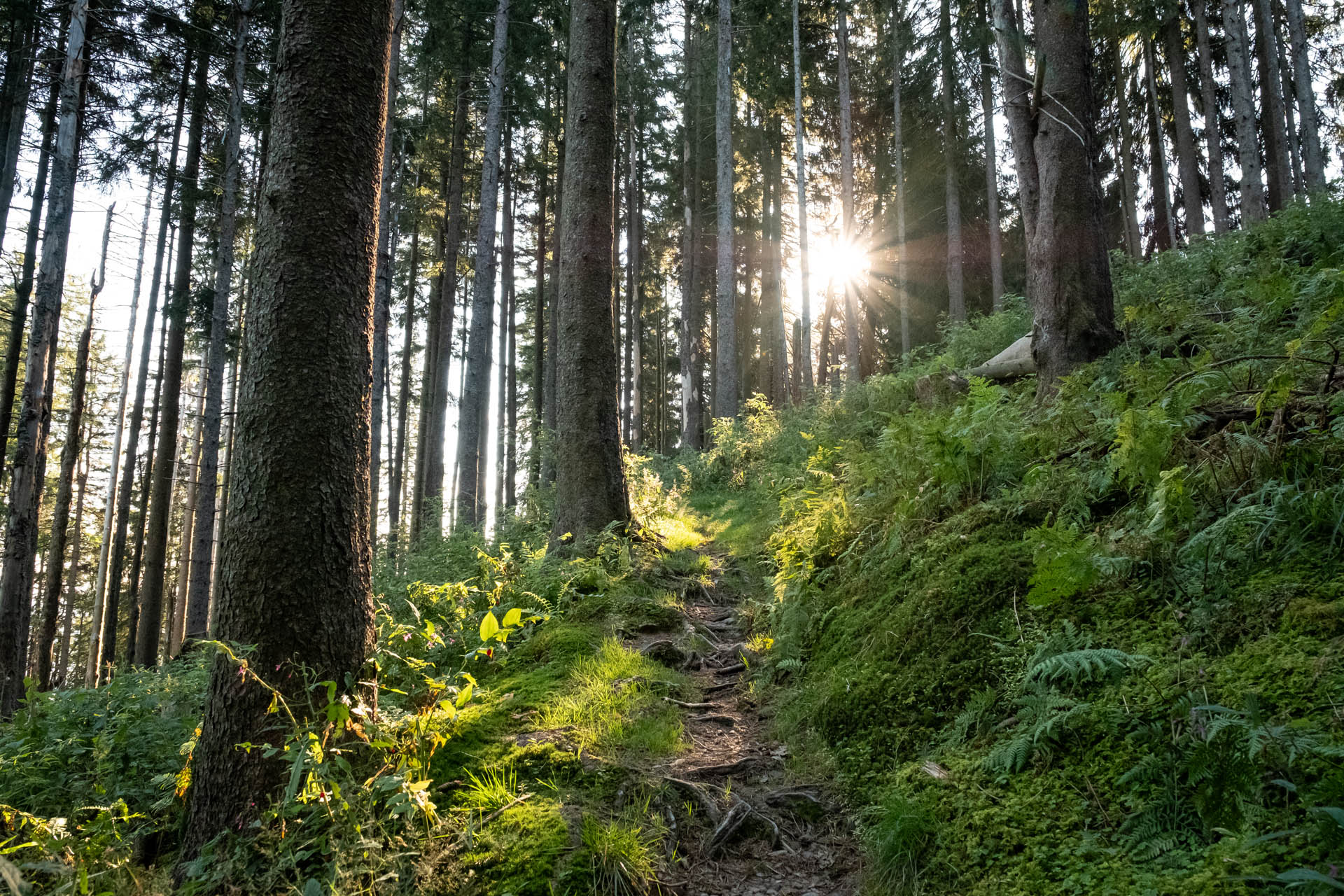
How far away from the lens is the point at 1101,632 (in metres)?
2.55

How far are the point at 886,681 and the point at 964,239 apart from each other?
87.8 feet

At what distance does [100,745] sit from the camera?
332 centimetres

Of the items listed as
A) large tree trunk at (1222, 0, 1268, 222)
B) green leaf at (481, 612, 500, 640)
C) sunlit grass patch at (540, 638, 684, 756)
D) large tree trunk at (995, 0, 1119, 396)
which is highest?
large tree trunk at (1222, 0, 1268, 222)

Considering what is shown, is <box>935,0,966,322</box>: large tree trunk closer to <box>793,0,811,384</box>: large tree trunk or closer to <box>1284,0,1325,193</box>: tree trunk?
<box>793,0,811,384</box>: large tree trunk

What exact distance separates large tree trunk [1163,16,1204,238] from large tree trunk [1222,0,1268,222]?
8.18ft

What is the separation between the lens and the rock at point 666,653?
473 centimetres

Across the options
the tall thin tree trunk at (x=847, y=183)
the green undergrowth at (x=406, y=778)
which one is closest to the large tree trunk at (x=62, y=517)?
the green undergrowth at (x=406, y=778)

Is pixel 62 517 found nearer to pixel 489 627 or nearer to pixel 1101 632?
pixel 489 627

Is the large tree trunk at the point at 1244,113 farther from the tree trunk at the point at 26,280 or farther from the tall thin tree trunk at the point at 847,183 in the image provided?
the tree trunk at the point at 26,280

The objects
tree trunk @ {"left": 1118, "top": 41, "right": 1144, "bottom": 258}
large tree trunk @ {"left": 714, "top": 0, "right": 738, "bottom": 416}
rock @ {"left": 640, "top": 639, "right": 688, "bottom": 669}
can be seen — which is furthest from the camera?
tree trunk @ {"left": 1118, "top": 41, "right": 1144, "bottom": 258}

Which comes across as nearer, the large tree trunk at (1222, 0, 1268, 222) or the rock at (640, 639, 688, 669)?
the rock at (640, 639, 688, 669)

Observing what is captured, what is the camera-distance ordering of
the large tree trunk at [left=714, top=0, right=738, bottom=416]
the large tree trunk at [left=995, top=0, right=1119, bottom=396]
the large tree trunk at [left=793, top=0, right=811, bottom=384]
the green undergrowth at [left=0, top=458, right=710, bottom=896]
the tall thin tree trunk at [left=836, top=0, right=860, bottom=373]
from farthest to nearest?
the tall thin tree trunk at [left=836, top=0, right=860, bottom=373], the large tree trunk at [left=793, top=0, right=811, bottom=384], the large tree trunk at [left=714, top=0, right=738, bottom=416], the large tree trunk at [left=995, top=0, right=1119, bottom=396], the green undergrowth at [left=0, top=458, right=710, bottom=896]

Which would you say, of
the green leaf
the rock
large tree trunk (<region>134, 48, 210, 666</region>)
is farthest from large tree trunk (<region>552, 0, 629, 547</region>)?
large tree trunk (<region>134, 48, 210, 666</region>)

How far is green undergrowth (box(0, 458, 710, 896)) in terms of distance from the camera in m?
2.36
